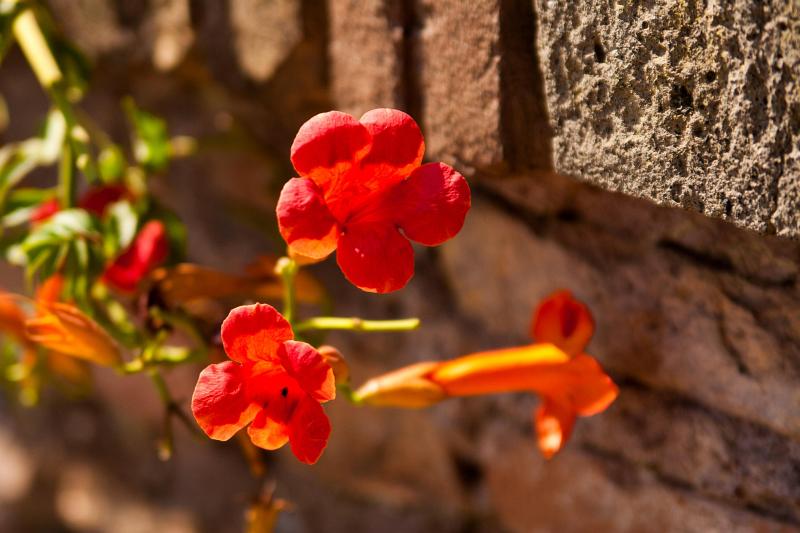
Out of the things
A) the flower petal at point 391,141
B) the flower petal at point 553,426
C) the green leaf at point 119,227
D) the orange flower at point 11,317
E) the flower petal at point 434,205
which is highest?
the flower petal at point 391,141

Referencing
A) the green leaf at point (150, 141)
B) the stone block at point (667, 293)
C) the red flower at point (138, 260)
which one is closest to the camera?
the stone block at point (667, 293)

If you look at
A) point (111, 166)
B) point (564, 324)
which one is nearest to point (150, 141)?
point (111, 166)

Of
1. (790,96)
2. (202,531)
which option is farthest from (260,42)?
(202,531)

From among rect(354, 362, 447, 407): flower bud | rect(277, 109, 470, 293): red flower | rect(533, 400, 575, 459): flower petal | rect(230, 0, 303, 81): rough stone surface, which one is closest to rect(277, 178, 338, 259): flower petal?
rect(277, 109, 470, 293): red flower

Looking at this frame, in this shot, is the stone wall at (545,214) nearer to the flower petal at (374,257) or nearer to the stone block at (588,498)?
the stone block at (588,498)

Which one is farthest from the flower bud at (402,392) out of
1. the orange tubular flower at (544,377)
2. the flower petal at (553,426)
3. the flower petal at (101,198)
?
the flower petal at (101,198)

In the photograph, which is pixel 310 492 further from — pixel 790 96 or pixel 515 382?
pixel 790 96
